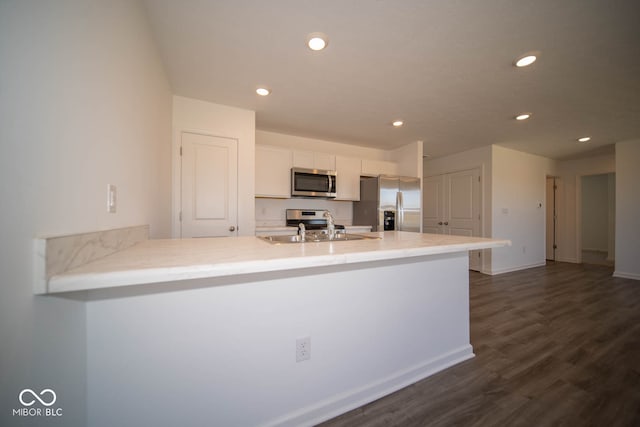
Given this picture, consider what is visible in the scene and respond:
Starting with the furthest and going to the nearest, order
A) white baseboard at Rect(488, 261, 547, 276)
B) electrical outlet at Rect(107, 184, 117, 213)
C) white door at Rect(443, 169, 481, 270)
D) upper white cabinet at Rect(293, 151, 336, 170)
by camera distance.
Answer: white door at Rect(443, 169, 481, 270)
white baseboard at Rect(488, 261, 547, 276)
upper white cabinet at Rect(293, 151, 336, 170)
electrical outlet at Rect(107, 184, 117, 213)

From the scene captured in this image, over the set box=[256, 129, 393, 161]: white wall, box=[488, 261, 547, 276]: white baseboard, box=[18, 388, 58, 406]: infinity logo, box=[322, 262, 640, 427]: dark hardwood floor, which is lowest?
box=[322, 262, 640, 427]: dark hardwood floor

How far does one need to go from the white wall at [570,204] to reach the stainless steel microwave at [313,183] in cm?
578

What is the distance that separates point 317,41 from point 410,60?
80cm

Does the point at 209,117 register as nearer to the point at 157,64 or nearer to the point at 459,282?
the point at 157,64

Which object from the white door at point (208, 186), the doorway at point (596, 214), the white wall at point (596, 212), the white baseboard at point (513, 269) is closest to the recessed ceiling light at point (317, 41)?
the white door at point (208, 186)

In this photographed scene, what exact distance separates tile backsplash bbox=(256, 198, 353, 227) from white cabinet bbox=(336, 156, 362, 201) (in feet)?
1.00

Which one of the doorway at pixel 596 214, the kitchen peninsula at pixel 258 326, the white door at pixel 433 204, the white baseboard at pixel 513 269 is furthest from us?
the doorway at pixel 596 214

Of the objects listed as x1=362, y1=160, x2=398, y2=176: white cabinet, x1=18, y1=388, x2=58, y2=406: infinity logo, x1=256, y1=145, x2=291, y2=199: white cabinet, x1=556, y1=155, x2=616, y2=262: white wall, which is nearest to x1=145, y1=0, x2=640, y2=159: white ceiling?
x1=256, y1=145, x2=291, y2=199: white cabinet

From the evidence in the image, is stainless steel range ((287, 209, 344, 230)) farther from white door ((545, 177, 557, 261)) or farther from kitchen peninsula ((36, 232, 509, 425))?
white door ((545, 177, 557, 261))

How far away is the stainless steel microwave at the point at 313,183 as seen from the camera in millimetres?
3447

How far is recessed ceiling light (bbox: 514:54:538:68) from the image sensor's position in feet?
6.17

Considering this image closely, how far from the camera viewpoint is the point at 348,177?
3947mm

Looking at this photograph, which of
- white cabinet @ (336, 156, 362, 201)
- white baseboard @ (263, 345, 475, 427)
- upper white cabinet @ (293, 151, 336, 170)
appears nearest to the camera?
white baseboard @ (263, 345, 475, 427)

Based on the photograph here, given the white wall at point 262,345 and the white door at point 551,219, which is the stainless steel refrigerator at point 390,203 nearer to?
the white wall at point 262,345
